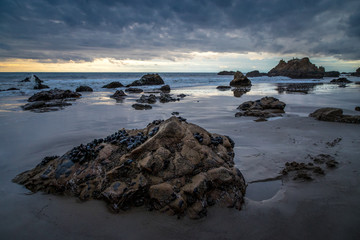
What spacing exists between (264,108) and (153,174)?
9912 millimetres

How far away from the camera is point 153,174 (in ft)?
12.0

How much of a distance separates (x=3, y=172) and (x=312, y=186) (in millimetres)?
6952

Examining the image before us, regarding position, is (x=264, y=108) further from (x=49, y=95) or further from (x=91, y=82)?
(x=91, y=82)

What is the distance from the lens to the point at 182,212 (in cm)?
314

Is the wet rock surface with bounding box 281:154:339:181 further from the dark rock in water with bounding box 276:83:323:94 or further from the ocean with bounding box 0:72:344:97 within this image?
the ocean with bounding box 0:72:344:97

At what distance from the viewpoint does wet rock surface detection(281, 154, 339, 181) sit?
4.21 m

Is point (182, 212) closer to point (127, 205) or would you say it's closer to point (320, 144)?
point (127, 205)

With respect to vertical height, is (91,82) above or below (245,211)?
above

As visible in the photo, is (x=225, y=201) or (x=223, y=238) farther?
(x=225, y=201)

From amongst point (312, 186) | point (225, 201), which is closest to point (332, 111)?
point (312, 186)

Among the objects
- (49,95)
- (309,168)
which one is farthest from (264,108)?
(49,95)

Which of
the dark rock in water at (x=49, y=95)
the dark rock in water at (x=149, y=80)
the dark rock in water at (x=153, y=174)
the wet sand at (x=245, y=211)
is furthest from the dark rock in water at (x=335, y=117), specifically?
the dark rock in water at (x=149, y=80)

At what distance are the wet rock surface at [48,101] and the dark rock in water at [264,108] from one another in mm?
12483

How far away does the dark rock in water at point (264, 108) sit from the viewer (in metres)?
10.3
